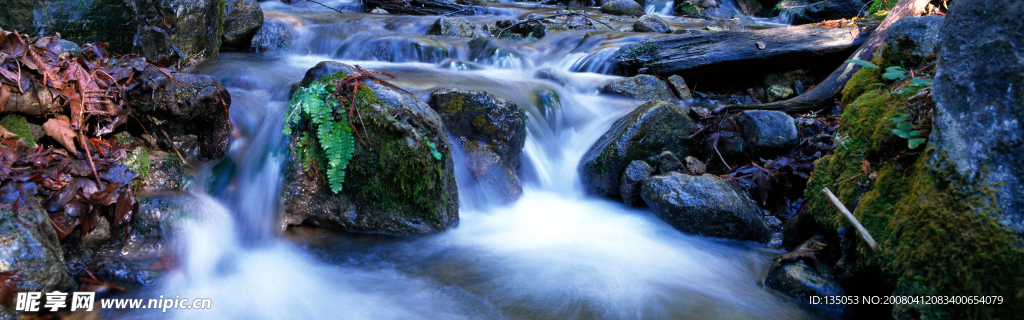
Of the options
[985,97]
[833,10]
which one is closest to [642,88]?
[985,97]

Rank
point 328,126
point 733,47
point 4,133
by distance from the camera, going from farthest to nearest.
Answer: point 733,47, point 328,126, point 4,133

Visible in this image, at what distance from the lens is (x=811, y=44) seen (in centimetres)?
748

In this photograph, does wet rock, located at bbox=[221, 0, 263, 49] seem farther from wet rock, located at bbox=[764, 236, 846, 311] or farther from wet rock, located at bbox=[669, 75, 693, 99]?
wet rock, located at bbox=[764, 236, 846, 311]

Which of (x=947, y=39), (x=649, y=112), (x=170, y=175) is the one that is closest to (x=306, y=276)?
(x=170, y=175)

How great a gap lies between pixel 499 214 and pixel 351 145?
1.76 m

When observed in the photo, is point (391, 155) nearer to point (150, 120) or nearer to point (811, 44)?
point (150, 120)

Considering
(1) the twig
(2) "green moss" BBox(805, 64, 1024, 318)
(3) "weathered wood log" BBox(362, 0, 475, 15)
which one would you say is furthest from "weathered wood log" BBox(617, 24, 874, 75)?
(3) "weathered wood log" BBox(362, 0, 475, 15)

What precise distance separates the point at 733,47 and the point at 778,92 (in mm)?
990

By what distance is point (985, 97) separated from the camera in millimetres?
2492

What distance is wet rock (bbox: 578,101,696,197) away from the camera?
5.71 metres

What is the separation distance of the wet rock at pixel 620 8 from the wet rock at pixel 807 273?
13.7 m

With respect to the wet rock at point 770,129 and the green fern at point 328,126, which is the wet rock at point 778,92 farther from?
the green fern at point 328,126

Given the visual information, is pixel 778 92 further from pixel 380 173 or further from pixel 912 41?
pixel 380 173

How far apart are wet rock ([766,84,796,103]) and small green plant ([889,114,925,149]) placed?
4526mm
